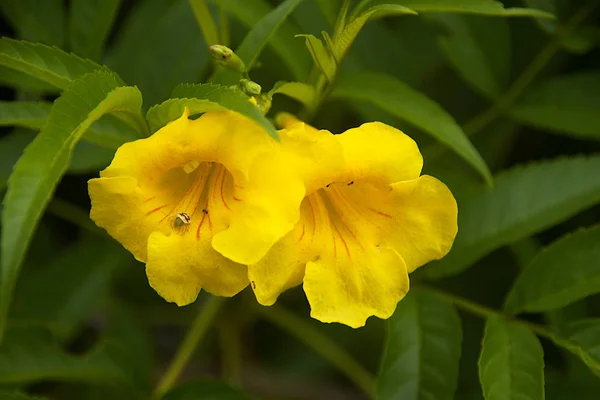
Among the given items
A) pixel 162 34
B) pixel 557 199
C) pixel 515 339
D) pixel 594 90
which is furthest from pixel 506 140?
pixel 162 34

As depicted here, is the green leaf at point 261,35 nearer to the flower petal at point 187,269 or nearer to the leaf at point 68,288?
the flower petal at point 187,269

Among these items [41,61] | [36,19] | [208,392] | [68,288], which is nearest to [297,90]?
[41,61]

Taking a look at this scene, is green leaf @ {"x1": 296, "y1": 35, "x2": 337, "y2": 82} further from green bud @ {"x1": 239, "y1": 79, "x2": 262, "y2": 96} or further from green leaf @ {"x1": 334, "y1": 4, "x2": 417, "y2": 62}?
green bud @ {"x1": 239, "y1": 79, "x2": 262, "y2": 96}

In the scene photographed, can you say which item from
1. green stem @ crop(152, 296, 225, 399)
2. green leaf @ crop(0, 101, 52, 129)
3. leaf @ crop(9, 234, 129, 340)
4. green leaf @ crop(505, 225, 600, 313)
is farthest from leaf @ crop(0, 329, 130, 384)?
green leaf @ crop(505, 225, 600, 313)

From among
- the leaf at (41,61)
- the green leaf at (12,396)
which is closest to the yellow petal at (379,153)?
the leaf at (41,61)

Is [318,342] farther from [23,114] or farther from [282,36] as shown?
[23,114]

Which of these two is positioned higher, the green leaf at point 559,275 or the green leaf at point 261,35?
the green leaf at point 261,35

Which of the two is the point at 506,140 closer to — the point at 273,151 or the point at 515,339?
the point at 515,339
